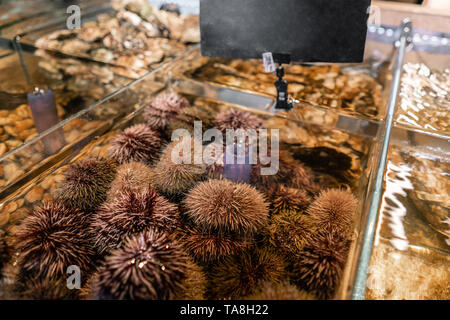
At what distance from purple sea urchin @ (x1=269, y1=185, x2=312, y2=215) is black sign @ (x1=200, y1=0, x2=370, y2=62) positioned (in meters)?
0.61

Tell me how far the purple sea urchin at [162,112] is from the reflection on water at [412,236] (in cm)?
83

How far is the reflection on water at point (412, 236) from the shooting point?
33.2 inches

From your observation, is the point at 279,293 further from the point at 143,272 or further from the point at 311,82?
the point at 311,82

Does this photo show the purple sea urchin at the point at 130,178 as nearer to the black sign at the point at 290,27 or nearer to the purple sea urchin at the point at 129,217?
the purple sea urchin at the point at 129,217

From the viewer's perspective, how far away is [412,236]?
94 cm

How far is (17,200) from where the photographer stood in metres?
0.99

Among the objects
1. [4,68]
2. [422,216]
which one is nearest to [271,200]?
[422,216]

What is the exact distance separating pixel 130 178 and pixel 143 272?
1.22ft

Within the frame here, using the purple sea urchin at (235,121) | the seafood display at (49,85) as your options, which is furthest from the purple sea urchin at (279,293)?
the seafood display at (49,85)

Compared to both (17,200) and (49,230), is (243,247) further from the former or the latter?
(17,200)

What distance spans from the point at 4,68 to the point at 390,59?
7.57 feet
